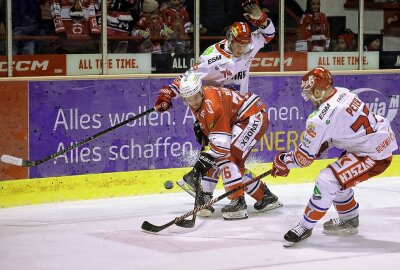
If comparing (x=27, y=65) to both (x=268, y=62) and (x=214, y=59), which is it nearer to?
(x=214, y=59)

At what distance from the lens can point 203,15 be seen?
344 inches

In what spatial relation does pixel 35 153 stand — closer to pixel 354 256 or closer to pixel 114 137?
pixel 114 137

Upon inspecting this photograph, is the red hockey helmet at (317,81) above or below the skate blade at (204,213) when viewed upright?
above

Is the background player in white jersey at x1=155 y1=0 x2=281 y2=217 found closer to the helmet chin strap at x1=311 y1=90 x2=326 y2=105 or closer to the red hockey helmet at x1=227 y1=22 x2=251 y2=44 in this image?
the red hockey helmet at x1=227 y1=22 x2=251 y2=44

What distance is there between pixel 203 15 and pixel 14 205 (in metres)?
2.46

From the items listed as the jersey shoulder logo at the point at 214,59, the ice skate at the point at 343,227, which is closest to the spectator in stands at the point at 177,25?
the jersey shoulder logo at the point at 214,59

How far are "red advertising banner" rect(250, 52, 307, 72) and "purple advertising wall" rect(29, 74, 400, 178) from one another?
25cm

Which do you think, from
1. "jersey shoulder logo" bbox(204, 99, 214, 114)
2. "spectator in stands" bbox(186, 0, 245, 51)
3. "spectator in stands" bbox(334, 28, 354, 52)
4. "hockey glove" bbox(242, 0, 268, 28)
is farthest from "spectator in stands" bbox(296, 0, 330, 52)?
"jersey shoulder logo" bbox(204, 99, 214, 114)

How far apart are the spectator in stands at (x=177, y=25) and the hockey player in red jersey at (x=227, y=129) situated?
5.44ft

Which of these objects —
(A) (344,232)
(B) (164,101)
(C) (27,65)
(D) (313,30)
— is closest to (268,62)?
(D) (313,30)

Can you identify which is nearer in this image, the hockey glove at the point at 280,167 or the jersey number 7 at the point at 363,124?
the jersey number 7 at the point at 363,124

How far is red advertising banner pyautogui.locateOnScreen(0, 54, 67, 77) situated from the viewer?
7.69 metres

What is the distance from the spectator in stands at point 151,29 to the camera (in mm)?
8500

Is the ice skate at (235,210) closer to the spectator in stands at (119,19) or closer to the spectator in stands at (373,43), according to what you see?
the spectator in stands at (119,19)
